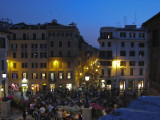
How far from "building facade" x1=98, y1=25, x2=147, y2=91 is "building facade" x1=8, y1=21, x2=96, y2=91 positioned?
22.8 ft

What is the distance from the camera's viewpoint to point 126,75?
4969 centimetres

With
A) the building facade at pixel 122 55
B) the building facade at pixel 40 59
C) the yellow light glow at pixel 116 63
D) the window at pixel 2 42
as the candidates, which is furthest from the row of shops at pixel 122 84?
the window at pixel 2 42

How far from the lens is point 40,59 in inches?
1951

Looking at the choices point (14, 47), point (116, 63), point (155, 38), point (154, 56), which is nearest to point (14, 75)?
point (14, 47)

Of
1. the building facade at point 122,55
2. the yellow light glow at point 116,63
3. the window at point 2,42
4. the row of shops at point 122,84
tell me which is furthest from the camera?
the row of shops at point 122,84

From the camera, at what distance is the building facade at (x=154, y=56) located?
555 inches

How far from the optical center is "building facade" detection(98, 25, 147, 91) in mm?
48938

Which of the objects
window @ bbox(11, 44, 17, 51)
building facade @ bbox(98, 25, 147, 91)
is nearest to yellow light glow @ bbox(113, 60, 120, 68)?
building facade @ bbox(98, 25, 147, 91)

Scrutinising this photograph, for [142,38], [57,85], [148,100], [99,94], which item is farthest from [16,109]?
[142,38]

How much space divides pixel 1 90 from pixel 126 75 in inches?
1163

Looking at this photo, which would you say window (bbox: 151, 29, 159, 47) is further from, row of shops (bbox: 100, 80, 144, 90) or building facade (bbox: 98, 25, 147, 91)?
row of shops (bbox: 100, 80, 144, 90)

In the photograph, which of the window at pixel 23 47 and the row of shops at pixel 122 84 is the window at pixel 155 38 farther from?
the window at pixel 23 47

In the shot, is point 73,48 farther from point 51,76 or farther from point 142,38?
point 142,38

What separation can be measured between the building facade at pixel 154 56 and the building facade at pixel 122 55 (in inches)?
1298
